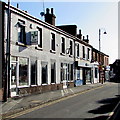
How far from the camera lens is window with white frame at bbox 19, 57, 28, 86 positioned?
800 inches

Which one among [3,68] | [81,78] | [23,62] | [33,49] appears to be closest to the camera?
[3,68]

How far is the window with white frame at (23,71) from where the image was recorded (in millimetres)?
20328

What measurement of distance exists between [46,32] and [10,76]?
7857 millimetres

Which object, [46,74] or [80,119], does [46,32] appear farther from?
→ [80,119]

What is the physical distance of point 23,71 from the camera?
20828 millimetres

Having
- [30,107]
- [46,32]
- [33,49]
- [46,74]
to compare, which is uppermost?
[46,32]

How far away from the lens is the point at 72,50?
110 ft

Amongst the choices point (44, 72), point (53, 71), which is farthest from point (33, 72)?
point (53, 71)

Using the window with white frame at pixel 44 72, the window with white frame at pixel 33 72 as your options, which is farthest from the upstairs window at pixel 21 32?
the window with white frame at pixel 44 72

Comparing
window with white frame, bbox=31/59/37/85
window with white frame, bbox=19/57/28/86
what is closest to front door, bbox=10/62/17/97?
window with white frame, bbox=19/57/28/86

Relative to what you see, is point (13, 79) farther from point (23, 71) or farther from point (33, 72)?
point (33, 72)

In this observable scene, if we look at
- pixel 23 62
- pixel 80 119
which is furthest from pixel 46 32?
pixel 80 119

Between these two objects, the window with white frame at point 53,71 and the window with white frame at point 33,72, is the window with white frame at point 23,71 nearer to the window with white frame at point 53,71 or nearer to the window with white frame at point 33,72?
the window with white frame at point 33,72

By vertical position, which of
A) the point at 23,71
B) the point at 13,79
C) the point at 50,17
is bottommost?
the point at 13,79
